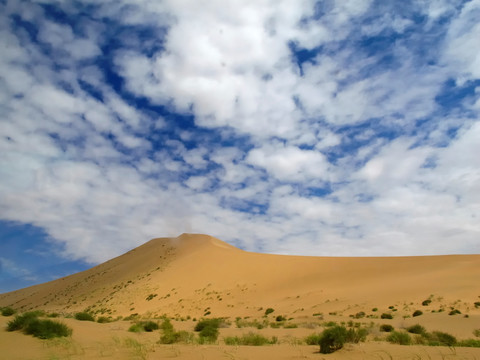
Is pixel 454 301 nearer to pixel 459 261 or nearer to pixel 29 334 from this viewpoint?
pixel 459 261

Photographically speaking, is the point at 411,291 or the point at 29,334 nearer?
the point at 29,334

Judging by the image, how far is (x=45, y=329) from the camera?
37.4 ft

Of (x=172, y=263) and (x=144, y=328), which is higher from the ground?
(x=172, y=263)

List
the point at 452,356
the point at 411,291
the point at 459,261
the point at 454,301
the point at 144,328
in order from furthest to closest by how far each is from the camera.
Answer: the point at 459,261
the point at 411,291
the point at 454,301
the point at 144,328
the point at 452,356

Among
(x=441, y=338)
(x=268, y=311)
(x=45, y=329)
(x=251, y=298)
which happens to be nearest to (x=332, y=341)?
(x=441, y=338)

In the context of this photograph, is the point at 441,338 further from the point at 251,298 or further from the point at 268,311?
the point at 251,298

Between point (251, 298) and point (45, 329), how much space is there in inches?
1217

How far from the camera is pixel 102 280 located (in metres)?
63.7

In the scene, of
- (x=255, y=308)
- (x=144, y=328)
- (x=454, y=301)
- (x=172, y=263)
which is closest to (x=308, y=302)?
(x=255, y=308)

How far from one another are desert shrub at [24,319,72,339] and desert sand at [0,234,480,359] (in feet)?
1.37

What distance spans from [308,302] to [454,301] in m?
12.6

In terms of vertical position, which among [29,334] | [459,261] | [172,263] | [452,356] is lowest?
[452,356]

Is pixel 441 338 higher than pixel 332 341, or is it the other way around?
pixel 332 341

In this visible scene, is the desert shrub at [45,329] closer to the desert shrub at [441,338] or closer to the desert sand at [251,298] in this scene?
the desert sand at [251,298]
